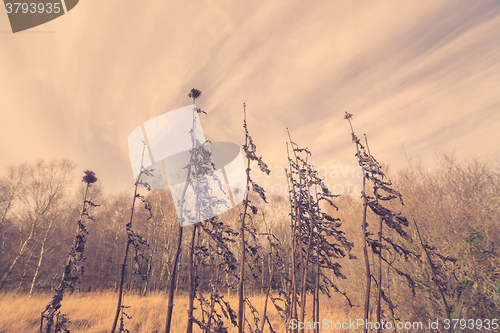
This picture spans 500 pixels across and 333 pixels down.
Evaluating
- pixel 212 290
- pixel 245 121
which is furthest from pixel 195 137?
pixel 212 290

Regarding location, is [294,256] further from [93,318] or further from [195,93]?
[93,318]

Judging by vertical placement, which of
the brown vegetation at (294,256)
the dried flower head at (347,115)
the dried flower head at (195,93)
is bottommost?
the brown vegetation at (294,256)

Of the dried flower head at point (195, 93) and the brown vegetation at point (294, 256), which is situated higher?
the dried flower head at point (195, 93)

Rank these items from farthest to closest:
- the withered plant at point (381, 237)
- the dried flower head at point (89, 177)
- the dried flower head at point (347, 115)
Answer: the dried flower head at point (89, 177), the dried flower head at point (347, 115), the withered plant at point (381, 237)

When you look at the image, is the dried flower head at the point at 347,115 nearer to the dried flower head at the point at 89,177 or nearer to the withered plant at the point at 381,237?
→ the withered plant at the point at 381,237

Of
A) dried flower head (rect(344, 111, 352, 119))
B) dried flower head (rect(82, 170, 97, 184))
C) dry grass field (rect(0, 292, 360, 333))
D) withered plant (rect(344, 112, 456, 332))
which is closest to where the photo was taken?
withered plant (rect(344, 112, 456, 332))

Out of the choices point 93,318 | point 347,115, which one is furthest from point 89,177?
point 93,318

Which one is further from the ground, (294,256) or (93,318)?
(294,256)

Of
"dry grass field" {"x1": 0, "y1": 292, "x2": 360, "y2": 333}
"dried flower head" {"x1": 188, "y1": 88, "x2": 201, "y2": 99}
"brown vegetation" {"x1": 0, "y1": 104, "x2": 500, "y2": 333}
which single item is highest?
"dried flower head" {"x1": 188, "y1": 88, "x2": 201, "y2": 99}

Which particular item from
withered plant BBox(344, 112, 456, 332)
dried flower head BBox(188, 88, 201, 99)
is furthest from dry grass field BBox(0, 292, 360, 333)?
dried flower head BBox(188, 88, 201, 99)

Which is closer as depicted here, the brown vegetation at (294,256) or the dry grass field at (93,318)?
the brown vegetation at (294,256)

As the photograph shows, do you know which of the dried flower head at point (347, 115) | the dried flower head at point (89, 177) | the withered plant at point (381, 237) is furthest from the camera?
the dried flower head at point (89, 177)

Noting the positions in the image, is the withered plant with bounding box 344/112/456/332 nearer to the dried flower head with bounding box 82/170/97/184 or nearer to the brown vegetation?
the brown vegetation

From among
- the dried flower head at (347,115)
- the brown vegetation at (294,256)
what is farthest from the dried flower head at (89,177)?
the dried flower head at (347,115)
